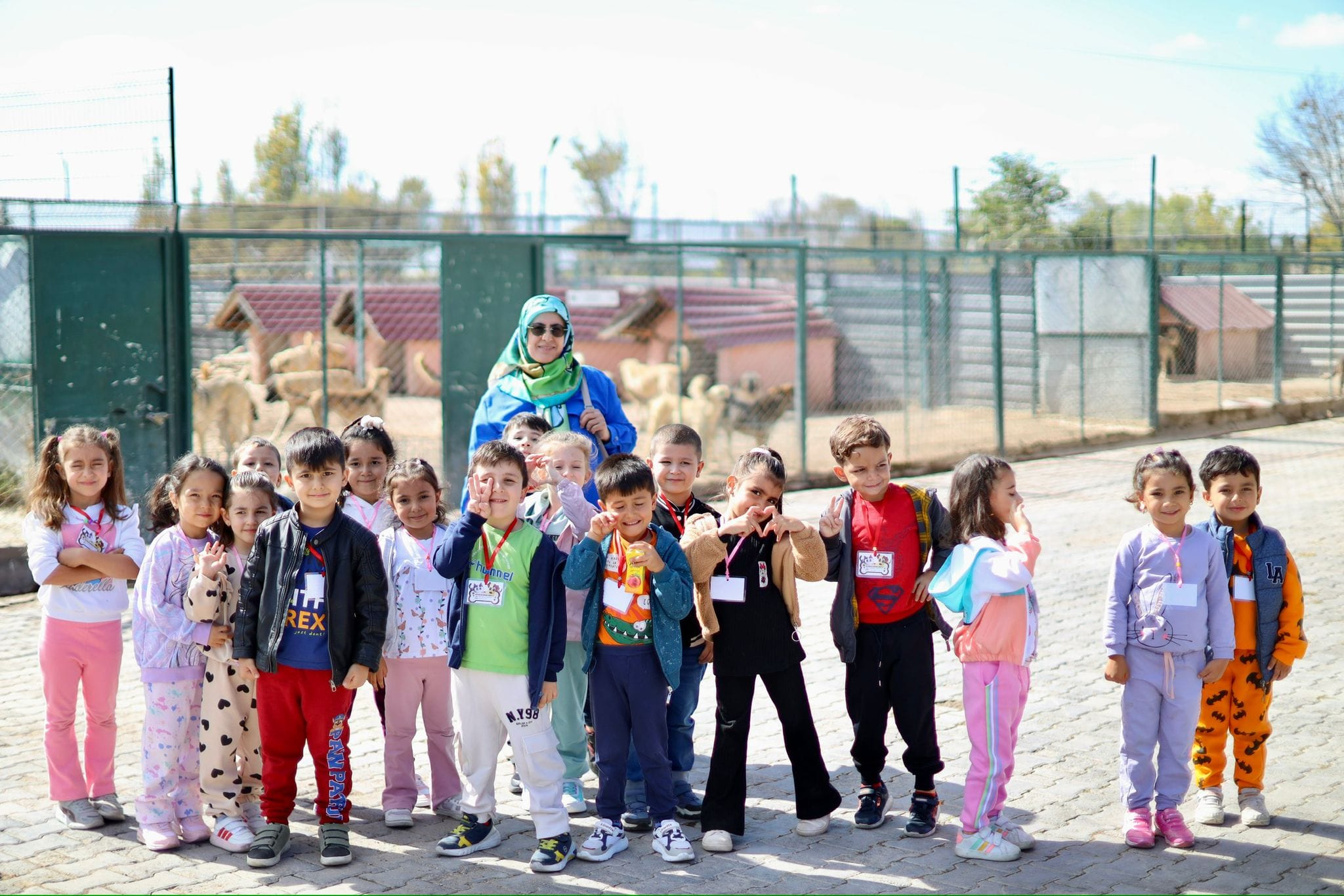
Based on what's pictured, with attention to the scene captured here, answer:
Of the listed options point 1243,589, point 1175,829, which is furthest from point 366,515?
point 1243,589

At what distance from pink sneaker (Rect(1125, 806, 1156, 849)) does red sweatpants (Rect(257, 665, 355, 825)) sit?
8.32 feet

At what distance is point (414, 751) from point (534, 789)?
1343 millimetres

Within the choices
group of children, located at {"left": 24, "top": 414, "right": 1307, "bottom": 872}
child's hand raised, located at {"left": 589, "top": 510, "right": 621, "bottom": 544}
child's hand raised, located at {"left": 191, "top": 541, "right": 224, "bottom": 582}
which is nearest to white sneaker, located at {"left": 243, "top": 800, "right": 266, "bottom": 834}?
group of children, located at {"left": 24, "top": 414, "right": 1307, "bottom": 872}

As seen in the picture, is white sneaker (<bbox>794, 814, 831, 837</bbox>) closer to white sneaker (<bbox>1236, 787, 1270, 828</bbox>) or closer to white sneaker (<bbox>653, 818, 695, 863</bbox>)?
white sneaker (<bbox>653, 818, 695, 863</bbox>)

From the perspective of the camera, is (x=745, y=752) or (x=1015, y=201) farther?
(x=1015, y=201)

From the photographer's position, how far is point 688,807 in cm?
440

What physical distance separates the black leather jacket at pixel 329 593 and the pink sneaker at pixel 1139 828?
2.49 metres

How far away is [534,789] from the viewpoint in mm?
3951

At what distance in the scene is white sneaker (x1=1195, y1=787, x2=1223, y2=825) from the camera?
417 cm

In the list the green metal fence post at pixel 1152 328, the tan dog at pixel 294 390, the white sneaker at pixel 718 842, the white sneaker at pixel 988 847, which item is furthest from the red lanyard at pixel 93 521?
the green metal fence post at pixel 1152 328

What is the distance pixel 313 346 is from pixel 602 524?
12.9 m

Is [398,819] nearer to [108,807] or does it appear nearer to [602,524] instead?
[108,807]

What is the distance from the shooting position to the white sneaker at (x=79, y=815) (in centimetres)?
424

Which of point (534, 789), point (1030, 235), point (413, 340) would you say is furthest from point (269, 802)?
point (1030, 235)
